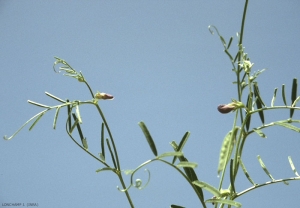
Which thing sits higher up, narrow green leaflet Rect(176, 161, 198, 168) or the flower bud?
the flower bud

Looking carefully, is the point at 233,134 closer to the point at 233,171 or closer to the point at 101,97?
the point at 233,171

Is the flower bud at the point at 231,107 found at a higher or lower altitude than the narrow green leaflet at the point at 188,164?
higher

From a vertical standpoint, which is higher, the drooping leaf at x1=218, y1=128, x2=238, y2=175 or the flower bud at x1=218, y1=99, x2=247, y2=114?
the flower bud at x1=218, y1=99, x2=247, y2=114

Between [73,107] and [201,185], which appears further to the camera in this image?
[73,107]

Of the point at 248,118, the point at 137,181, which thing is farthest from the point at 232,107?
the point at 137,181

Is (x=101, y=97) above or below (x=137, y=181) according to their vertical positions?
above

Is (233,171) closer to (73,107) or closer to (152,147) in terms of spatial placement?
(152,147)

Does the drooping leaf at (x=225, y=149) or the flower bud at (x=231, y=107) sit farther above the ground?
the flower bud at (x=231, y=107)

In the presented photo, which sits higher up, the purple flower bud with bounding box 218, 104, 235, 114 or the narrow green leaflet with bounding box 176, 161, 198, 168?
the purple flower bud with bounding box 218, 104, 235, 114

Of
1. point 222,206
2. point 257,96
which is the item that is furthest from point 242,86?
point 222,206

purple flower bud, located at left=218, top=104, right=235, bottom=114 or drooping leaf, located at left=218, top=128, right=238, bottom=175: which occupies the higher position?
purple flower bud, located at left=218, top=104, right=235, bottom=114

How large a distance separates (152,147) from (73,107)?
142 mm

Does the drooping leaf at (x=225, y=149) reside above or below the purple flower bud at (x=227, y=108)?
below

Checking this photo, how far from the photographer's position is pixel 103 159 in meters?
0.46
